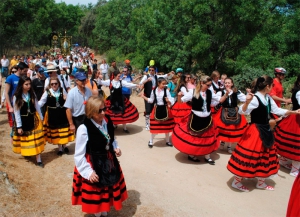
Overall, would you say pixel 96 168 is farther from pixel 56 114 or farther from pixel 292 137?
pixel 292 137

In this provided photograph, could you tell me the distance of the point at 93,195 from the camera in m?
3.70

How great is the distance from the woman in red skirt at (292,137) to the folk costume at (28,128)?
4.75 meters

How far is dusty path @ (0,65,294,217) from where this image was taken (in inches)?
177

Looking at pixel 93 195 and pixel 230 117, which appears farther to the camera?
pixel 230 117

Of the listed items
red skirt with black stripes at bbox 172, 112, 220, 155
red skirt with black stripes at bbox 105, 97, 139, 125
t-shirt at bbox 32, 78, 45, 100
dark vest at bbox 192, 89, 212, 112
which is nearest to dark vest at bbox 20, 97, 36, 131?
t-shirt at bbox 32, 78, 45, 100

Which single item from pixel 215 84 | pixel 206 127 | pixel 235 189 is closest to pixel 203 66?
pixel 215 84

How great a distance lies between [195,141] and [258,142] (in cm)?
144

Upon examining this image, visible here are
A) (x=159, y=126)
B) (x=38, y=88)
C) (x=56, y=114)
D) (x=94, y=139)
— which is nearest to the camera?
(x=94, y=139)

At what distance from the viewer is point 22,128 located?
5.80 m

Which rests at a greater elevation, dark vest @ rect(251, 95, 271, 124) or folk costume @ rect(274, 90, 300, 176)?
dark vest @ rect(251, 95, 271, 124)

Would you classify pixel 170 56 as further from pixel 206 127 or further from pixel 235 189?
pixel 235 189

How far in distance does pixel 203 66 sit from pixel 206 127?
786 centimetres

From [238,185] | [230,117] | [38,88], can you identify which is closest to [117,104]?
[38,88]

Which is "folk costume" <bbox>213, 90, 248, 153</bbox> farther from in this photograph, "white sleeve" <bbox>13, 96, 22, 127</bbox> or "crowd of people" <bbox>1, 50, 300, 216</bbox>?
"white sleeve" <bbox>13, 96, 22, 127</bbox>
